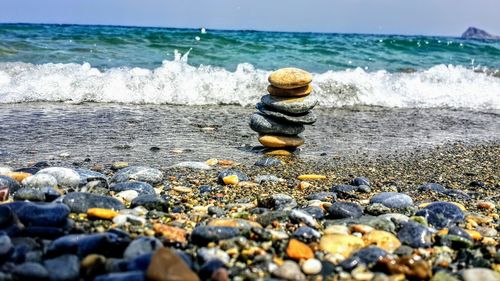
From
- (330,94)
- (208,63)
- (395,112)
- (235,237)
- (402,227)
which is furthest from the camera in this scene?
(208,63)

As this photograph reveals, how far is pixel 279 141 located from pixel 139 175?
1.61 meters

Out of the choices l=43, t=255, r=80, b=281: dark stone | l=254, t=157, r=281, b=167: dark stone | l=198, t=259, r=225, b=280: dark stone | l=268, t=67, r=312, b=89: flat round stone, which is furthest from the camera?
l=268, t=67, r=312, b=89: flat round stone

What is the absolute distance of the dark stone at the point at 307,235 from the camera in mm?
2137

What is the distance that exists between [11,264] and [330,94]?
767cm

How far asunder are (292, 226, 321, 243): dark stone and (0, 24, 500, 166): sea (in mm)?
2136

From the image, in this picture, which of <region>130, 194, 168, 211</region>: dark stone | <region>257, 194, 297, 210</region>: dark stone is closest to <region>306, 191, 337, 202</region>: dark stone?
<region>257, 194, 297, 210</region>: dark stone

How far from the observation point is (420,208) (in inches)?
109

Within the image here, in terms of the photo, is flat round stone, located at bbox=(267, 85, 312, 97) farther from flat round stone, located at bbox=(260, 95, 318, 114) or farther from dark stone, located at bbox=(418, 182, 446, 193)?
dark stone, located at bbox=(418, 182, 446, 193)

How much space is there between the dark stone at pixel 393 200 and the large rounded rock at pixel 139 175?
55.0 inches

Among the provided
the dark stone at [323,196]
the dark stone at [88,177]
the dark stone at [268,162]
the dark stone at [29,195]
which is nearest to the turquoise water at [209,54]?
the dark stone at [268,162]

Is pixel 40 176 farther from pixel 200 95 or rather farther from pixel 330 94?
pixel 330 94

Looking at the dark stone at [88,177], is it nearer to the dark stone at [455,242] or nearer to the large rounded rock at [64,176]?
the large rounded rock at [64,176]

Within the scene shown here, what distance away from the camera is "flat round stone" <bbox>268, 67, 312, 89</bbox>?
4.36 meters

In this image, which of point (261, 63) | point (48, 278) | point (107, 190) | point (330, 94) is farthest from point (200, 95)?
point (48, 278)
